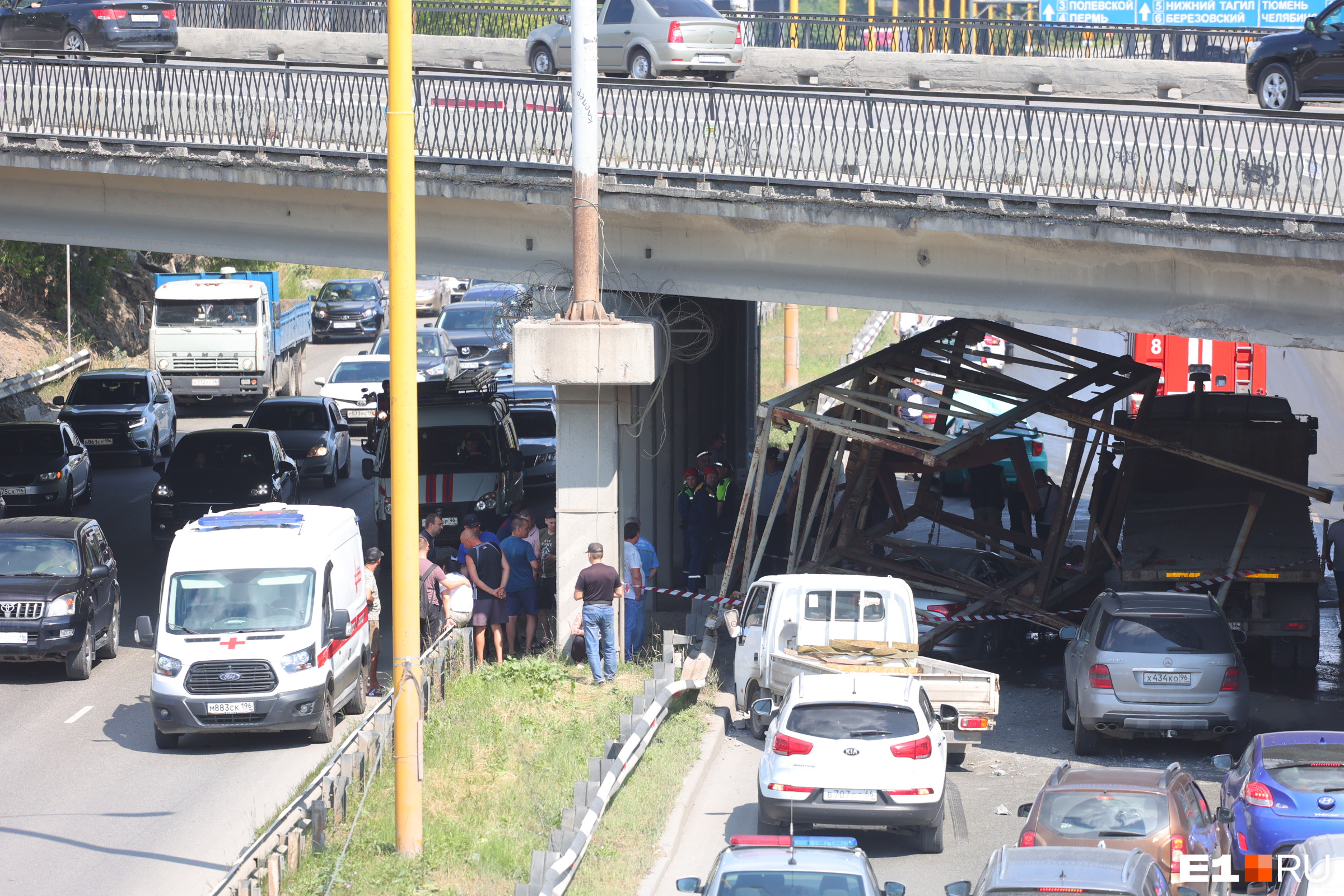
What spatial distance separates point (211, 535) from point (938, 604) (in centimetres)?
875

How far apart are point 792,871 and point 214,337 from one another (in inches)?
1198

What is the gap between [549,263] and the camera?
20.5 meters

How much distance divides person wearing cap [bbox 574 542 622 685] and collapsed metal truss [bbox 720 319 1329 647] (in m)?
2.65

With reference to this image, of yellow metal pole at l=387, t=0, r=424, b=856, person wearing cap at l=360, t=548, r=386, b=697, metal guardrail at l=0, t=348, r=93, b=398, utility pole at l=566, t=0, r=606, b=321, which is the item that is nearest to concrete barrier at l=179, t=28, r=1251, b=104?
metal guardrail at l=0, t=348, r=93, b=398

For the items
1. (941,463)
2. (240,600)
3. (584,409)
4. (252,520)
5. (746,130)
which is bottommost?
(240,600)

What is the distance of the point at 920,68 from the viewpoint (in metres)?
31.5

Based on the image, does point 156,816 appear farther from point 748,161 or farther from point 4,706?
point 748,161

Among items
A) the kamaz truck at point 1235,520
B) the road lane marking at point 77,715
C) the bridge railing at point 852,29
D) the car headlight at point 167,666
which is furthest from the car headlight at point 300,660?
the bridge railing at point 852,29

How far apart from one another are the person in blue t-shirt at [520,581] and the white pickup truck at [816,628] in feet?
10.4

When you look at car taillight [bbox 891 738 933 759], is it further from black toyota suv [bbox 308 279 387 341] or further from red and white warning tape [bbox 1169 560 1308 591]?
black toyota suv [bbox 308 279 387 341]

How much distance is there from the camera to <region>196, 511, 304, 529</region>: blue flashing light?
16.2 m

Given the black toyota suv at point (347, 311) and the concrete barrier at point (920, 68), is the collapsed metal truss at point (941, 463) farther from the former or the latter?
the black toyota suv at point (347, 311)

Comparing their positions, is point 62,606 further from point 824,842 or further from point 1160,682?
point 1160,682

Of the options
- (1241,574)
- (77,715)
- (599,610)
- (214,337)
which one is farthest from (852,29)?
(77,715)
